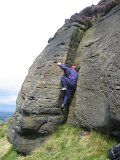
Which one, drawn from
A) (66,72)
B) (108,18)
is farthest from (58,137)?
(108,18)

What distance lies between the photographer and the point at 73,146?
1995cm

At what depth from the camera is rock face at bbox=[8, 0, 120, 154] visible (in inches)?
746

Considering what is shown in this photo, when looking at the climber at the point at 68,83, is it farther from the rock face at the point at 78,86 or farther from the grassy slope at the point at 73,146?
the grassy slope at the point at 73,146

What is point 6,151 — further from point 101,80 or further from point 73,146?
point 101,80

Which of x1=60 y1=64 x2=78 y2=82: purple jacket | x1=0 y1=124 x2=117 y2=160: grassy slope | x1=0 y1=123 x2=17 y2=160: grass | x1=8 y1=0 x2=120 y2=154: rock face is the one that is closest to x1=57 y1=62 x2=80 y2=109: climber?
x1=60 y1=64 x2=78 y2=82: purple jacket

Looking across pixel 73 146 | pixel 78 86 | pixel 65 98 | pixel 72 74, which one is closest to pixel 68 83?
pixel 72 74

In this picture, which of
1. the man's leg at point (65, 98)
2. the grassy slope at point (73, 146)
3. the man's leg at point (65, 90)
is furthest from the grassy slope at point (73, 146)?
the man's leg at point (65, 90)

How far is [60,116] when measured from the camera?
75.7 feet

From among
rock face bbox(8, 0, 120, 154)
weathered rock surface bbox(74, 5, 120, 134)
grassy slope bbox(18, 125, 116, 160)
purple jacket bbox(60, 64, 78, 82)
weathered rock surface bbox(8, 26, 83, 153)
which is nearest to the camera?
weathered rock surface bbox(74, 5, 120, 134)

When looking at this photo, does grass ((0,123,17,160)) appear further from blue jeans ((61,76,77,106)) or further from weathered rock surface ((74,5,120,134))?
weathered rock surface ((74,5,120,134))

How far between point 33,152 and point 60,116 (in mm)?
2903

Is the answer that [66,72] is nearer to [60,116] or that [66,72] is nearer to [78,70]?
[78,70]

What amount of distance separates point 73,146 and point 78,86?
4203 mm

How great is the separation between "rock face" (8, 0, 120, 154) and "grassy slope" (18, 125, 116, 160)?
57cm
